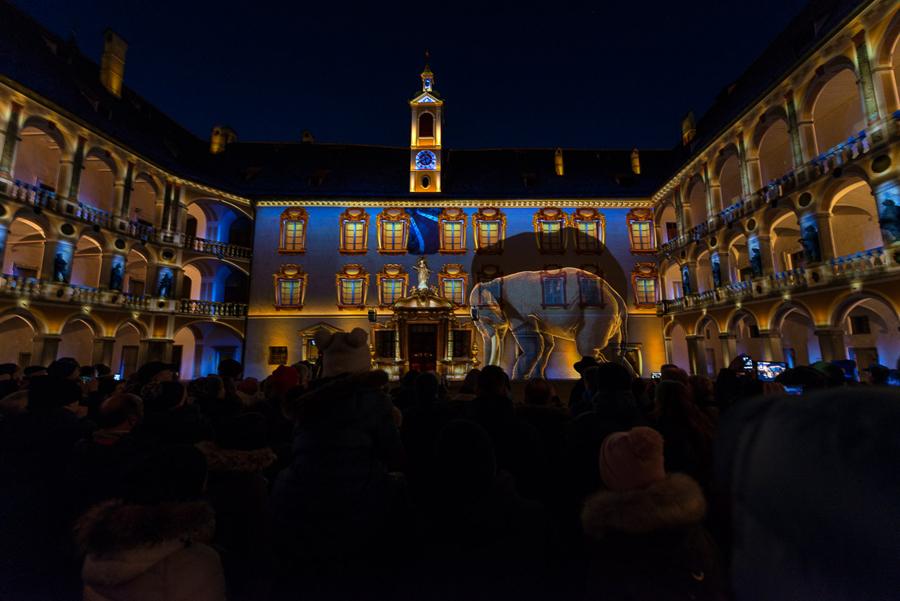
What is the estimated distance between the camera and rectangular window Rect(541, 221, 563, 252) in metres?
25.8

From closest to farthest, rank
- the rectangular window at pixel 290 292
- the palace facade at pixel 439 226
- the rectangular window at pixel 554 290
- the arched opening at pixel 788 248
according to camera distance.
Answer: the rectangular window at pixel 554 290, the palace facade at pixel 439 226, the arched opening at pixel 788 248, the rectangular window at pixel 290 292

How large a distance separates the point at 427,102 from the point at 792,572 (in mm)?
31636

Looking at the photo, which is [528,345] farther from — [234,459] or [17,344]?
[17,344]

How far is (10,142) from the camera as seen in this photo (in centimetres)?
→ 1555

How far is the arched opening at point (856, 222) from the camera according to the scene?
1695 centimetres

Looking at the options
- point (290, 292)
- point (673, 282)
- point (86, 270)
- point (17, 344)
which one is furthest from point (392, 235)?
point (17, 344)

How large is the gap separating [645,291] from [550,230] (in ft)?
23.4

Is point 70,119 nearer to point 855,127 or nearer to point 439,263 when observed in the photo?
point 439,263

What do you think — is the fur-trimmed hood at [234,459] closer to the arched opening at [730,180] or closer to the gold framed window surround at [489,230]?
the gold framed window surround at [489,230]

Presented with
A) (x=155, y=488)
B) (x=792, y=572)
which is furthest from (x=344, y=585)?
(x=792, y=572)

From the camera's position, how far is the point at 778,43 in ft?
61.7

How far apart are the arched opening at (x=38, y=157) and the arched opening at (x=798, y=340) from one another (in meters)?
36.9

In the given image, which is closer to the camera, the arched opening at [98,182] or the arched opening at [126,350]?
the arched opening at [98,182]

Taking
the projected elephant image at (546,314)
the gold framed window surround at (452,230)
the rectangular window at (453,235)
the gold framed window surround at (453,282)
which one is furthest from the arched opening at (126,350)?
the projected elephant image at (546,314)
